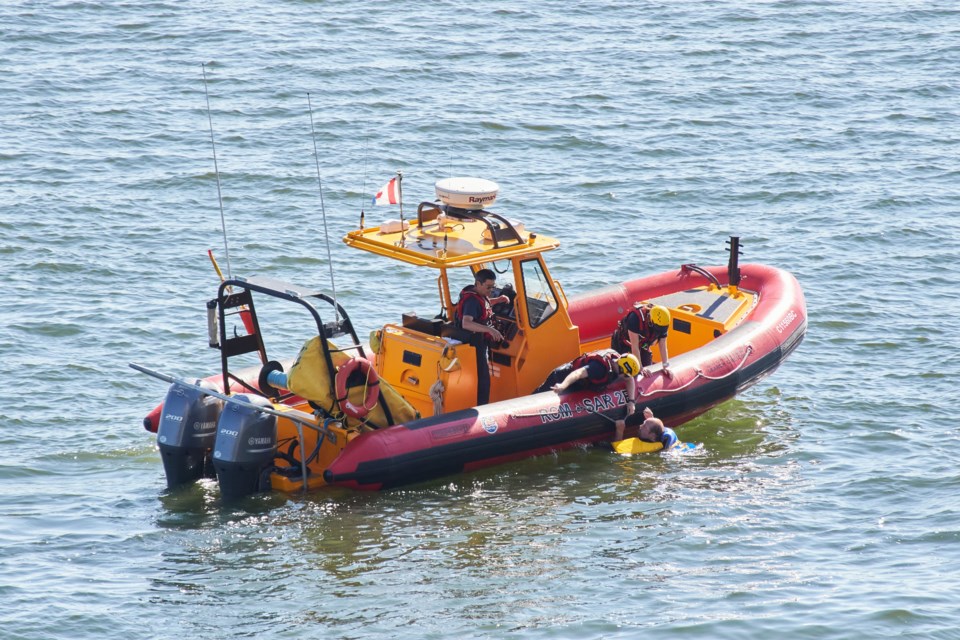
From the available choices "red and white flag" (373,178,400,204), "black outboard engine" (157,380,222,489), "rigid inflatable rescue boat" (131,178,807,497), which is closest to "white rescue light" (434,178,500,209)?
"rigid inflatable rescue boat" (131,178,807,497)

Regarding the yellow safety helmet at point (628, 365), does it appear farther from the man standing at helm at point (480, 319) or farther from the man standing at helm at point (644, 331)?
the man standing at helm at point (480, 319)

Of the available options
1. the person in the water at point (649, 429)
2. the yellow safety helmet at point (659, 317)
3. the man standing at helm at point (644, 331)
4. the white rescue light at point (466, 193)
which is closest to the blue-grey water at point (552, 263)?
the person in the water at point (649, 429)

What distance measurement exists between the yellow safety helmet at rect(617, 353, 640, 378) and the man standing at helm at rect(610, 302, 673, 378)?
1.26 ft

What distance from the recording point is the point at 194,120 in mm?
19938

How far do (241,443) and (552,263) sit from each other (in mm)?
7394

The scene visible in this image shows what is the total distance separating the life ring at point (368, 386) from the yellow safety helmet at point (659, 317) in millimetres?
2627

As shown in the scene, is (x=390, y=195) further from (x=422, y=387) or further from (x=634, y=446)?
(x=634, y=446)

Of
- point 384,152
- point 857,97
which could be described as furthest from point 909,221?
point 384,152

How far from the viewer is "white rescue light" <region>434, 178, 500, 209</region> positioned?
10250mm

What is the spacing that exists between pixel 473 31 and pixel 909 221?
34.4ft

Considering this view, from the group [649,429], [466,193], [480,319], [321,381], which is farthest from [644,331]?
[321,381]

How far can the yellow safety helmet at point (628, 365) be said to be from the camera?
1039 centimetres

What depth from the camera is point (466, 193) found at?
33.6 ft

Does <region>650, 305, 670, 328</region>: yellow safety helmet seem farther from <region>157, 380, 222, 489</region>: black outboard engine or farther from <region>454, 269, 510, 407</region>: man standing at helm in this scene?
<region>157, 380, 222, 489</region>: black outboard engine
